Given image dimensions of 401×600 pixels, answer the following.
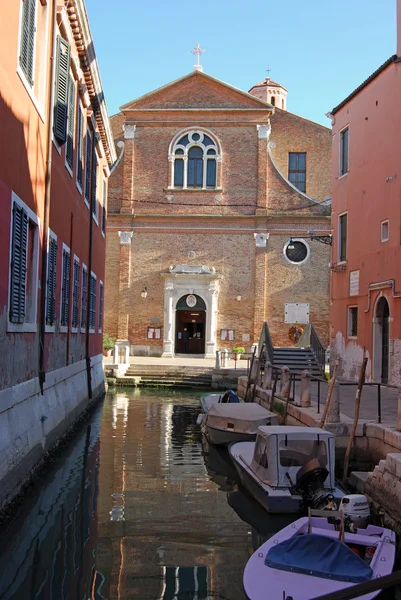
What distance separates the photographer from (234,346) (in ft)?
111

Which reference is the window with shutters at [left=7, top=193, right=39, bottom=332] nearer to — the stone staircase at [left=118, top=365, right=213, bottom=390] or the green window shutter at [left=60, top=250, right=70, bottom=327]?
the green window shutter at [left=60, top=250, right=70, bottom=327]

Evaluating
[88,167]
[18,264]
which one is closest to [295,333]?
[88,167]

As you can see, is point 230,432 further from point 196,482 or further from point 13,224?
point 13,224

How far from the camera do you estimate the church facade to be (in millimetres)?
33750

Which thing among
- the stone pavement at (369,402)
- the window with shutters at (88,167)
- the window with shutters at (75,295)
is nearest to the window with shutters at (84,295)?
the window with shutters at (75,295)

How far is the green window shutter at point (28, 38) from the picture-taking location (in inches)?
372

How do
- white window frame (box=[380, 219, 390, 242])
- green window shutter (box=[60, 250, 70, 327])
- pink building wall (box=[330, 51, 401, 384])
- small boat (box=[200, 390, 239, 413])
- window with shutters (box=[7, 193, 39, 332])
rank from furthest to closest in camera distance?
1. white window frame (box=[380, 219, 390, 242])
2. pink building wall (box=[330, 51, 401, 384])
3. small boat (box=[200, 390, 239, 413])
4. green window shutter (box=[60, 250, 70, 327])
5. window with shutters (box=[7, 193, 39, 332])

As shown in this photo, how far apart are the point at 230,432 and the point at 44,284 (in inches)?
201

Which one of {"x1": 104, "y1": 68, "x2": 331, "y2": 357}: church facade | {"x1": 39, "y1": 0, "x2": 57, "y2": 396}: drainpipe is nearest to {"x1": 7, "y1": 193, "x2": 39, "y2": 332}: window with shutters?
{"x1": 39, "y1": 0, "x2": 57, "y2": 396}: drainpipe

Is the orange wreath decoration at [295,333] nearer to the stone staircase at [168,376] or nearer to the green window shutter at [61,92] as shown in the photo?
the stone staircase at [168,376]

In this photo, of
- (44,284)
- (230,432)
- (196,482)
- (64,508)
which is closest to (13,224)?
(44,284)

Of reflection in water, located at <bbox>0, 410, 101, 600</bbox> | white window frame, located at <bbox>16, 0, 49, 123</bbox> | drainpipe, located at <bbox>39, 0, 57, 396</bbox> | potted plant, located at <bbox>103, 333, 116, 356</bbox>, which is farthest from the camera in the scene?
potted plant, located at <bbox>103, 333, 116, 356</bbox>

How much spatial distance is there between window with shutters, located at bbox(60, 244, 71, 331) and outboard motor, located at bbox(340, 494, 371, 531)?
307 inches

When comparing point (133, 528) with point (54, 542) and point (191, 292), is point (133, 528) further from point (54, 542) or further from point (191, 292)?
point (191, 292)
